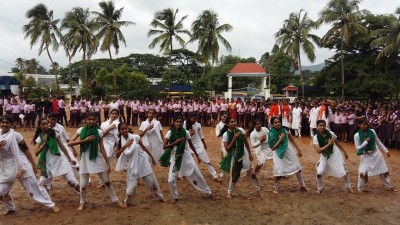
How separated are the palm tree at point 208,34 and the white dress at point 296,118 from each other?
54.7 ft

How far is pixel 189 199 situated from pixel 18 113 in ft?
43.7

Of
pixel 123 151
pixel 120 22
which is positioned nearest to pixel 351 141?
pixel 123 151

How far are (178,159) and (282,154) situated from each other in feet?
6.84

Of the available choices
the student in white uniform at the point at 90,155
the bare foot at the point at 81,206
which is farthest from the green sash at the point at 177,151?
the bare foot at the point at 81,206

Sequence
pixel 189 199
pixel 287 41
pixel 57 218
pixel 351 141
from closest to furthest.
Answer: pixel 57 218, pixel 189 199, pixel 351 141, pixel 287 41

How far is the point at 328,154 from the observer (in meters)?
6.85

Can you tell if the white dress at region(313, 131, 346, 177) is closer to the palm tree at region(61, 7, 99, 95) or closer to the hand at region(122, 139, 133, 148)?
the hand at region(122, 139, 133, 148)

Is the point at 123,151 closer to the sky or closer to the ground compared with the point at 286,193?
closer to the sky

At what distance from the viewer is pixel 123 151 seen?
19.7 feet

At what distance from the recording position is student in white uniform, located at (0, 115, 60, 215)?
5.34m

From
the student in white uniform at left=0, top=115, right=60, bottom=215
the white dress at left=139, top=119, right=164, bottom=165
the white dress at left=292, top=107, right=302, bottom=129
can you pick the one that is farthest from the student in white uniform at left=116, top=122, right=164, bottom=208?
the white dress at left=292, top=107, right=302, bottom=129

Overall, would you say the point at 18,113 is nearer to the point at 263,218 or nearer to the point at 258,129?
the point at 258,129

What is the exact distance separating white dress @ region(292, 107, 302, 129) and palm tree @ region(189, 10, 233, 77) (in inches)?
657

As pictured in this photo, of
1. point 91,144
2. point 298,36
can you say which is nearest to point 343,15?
point 298,36
